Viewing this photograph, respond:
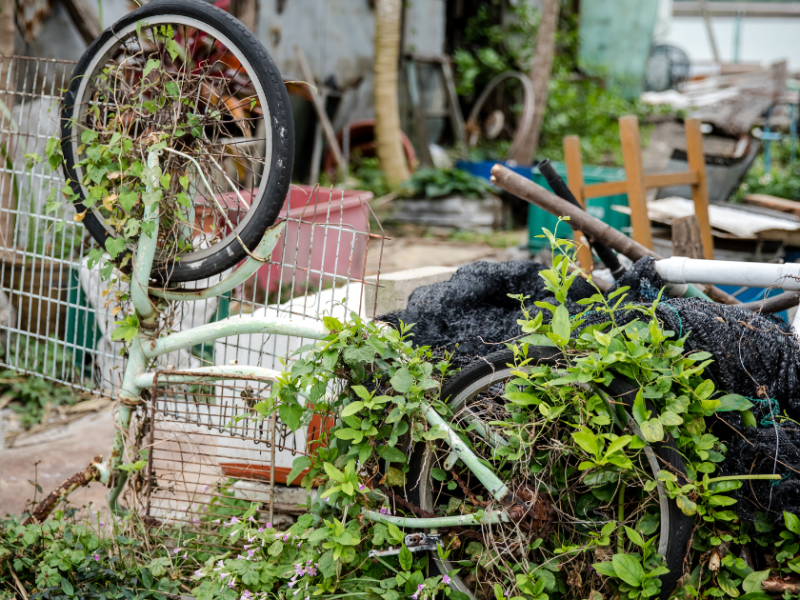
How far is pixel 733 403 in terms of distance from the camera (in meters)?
1.63

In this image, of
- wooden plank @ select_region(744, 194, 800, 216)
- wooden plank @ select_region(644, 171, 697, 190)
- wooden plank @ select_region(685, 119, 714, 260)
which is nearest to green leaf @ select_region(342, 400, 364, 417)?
wooden plank @ select_region(644, 171, 697, 190)

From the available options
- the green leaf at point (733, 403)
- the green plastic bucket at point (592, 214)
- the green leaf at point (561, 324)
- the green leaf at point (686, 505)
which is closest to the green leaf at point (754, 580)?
the green leaf at point (686, 505)

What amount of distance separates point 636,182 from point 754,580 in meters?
2.05

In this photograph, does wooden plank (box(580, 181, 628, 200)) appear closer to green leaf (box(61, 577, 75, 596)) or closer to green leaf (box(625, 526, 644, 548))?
green leaf (box(625, 526, 644, 548))

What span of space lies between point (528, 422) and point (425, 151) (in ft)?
22.6

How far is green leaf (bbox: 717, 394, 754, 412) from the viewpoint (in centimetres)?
162

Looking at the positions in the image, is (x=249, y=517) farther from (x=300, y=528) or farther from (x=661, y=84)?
(x=661, y=84)

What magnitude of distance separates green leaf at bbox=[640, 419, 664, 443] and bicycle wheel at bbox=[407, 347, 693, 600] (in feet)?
0.23

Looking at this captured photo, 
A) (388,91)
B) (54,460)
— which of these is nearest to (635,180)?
(54,460)

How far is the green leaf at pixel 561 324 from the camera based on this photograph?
1652 millimetres

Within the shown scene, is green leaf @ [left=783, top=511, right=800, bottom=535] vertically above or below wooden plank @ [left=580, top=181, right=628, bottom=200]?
below

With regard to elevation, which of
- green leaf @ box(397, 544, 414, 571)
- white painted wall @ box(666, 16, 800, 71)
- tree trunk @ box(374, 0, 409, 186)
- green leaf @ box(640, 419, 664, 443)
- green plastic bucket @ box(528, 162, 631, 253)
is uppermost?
white painted wall @ box(666, 16, 800, 71)

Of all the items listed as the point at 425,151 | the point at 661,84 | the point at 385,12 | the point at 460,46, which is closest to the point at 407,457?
the point at 385,12

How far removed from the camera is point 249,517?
1.93 m
